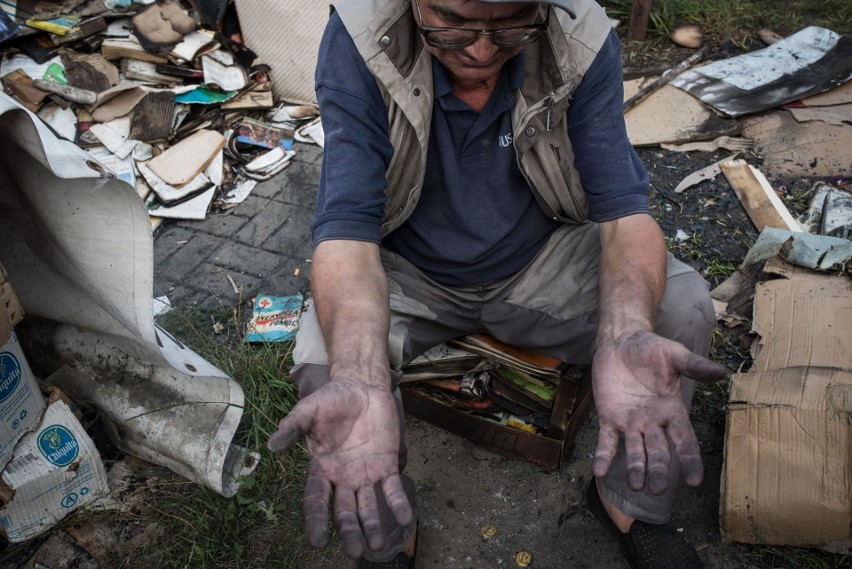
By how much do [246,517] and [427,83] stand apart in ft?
5.25

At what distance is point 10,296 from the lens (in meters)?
2.13

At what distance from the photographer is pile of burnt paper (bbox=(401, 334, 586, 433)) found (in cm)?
247

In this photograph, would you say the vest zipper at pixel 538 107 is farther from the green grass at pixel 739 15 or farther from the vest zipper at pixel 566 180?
the green grass at pixel 739 15

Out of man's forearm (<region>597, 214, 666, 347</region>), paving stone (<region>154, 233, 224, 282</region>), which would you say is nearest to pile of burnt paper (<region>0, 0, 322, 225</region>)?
paving stone (<region>154, 233, 224, 282</region>)

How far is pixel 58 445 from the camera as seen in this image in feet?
7.78

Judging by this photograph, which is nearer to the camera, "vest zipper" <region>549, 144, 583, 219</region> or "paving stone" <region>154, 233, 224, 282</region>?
"vest zipper" <region>549, 144, 583, 219</region>

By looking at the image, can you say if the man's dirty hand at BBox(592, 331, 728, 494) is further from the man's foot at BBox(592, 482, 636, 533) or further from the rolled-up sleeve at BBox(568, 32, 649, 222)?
the man's foot at BBox(592, 482, 636, 533)

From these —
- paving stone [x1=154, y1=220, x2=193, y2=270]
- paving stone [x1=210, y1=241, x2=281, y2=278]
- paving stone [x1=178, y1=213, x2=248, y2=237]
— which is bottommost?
paving stone [x1=210, y1=241, x2=281, y2=278]

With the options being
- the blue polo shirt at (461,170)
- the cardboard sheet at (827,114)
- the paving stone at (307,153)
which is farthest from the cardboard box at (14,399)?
the cardboard sheet at (827,114)

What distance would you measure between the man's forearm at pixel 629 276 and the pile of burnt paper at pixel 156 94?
8.32 feet

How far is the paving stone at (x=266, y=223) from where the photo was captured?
12.4ft

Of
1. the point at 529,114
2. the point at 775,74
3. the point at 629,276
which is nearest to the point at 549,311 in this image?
the point at 629,276

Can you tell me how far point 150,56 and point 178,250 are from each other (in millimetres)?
1545

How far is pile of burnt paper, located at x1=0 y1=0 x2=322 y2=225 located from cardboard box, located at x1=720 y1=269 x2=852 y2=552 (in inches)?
113
